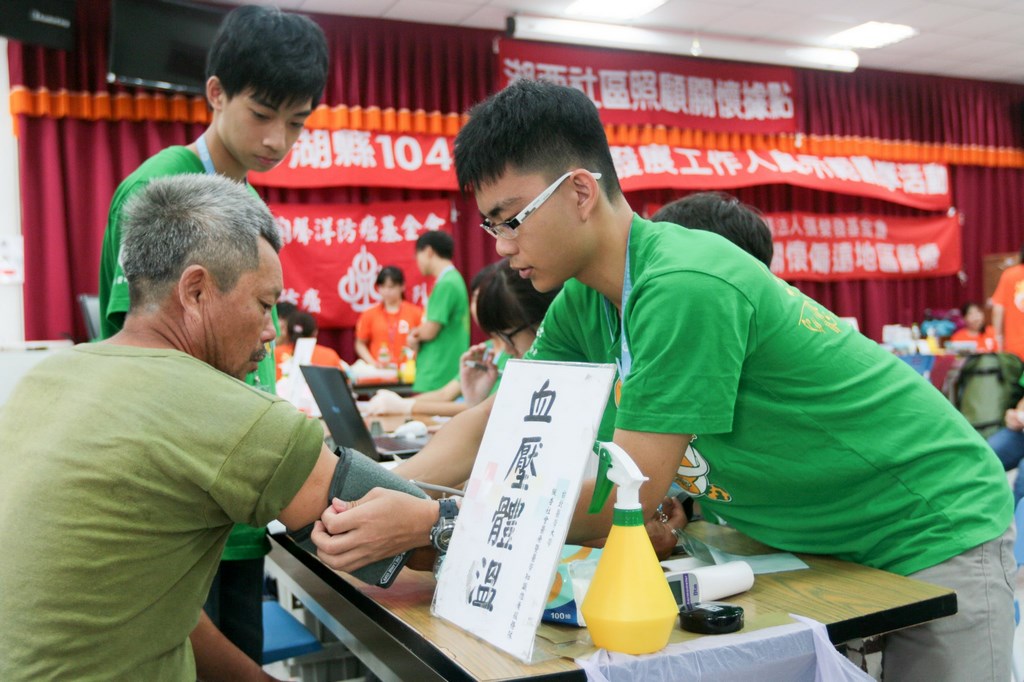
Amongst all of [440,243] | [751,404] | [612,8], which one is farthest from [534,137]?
[612,8]

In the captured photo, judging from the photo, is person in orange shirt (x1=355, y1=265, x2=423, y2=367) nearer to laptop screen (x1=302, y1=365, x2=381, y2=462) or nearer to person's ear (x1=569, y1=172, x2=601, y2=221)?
laptop screen (x1=302, y1=365, x2=381, y2=462)

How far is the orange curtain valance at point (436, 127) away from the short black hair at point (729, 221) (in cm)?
291

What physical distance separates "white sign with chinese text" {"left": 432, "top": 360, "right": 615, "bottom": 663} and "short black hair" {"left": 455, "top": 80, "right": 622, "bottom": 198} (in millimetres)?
303

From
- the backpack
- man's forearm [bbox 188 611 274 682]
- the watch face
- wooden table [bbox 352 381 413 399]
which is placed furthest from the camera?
wooden table [bbox 352 381 413 399]

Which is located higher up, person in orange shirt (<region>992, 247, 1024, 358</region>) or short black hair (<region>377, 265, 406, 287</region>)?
short black hair (<region>377, 265, 406, 287</region>)

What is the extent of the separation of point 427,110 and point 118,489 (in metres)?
5.65

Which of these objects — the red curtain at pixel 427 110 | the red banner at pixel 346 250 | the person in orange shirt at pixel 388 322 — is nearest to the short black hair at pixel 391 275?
the person in orange shirt at pixel 388 322

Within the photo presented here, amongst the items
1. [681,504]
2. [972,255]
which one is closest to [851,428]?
[681,504]

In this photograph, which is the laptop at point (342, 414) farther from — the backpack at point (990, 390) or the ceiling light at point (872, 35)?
the ceiling light at point (872, 35)

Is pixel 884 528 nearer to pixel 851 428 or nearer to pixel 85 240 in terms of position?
pixel 851 428

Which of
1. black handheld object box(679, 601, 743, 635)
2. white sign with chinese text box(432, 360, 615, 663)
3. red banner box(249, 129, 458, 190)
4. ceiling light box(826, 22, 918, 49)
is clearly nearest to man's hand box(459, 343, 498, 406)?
white sign with chinese text box(432, 360, 615, 663)

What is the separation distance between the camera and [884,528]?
1.27m

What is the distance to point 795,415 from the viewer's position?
4.00 ft

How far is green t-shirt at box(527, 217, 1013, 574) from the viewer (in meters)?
1.11
